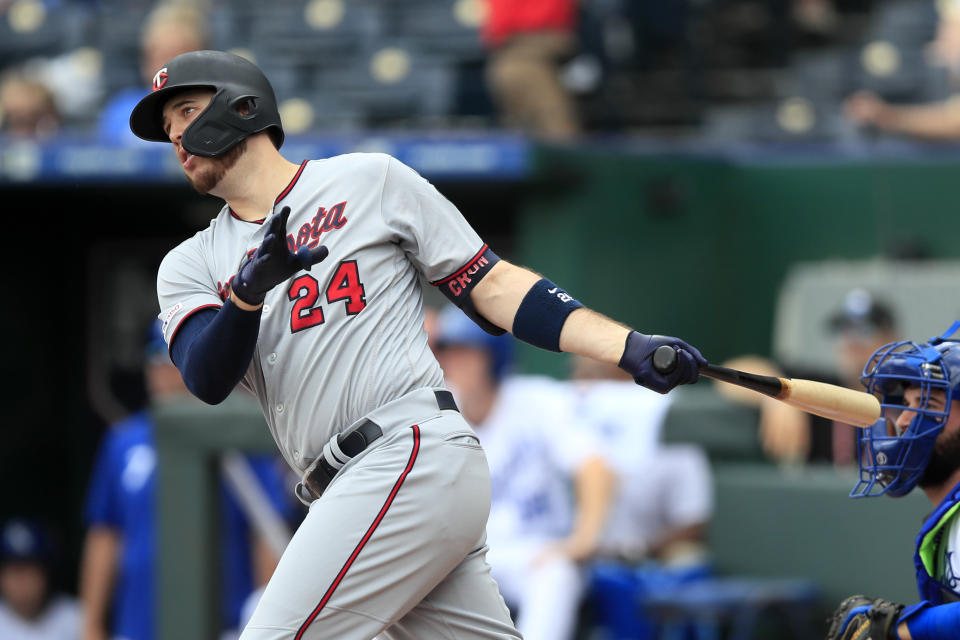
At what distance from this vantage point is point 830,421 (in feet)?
18.4

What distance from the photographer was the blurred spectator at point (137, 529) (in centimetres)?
572

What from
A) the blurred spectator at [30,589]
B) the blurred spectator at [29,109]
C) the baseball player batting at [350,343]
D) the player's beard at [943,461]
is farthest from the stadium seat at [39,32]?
the player's beard at [943,461]

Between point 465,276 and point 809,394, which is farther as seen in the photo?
point 465,276

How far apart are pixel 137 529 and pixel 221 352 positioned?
11.6ft

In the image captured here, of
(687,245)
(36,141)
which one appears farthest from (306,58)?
(687,245)

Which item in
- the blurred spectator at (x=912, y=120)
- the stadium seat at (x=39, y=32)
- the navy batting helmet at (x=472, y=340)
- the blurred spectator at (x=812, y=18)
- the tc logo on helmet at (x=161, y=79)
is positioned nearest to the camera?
the tc logo on helmet at (x=161, y=79)

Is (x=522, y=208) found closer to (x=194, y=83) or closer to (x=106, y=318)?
(x=106, y=318)

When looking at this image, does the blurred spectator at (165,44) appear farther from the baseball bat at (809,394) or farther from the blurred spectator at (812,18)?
the baseball bat at (809,394)

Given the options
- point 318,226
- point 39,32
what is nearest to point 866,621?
point 318,226

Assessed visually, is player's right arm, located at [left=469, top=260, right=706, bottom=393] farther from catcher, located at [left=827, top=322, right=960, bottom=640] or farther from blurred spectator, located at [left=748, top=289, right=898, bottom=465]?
blurred spectator, located at [left=748, top=289, right=898, bottom=465]

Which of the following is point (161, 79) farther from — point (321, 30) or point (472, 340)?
point (321, 30)

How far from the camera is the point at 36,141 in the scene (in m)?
7.86

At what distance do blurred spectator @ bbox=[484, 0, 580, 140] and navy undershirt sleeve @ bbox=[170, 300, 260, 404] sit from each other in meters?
5.06

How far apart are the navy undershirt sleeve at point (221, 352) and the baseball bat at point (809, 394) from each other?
0.80 metres
